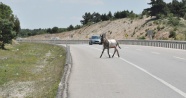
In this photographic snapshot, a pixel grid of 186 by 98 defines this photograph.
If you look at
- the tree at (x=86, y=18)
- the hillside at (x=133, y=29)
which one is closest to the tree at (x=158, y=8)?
the hillside at (x=133, y=29)

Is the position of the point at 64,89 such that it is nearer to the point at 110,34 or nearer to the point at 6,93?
the point at 6,93

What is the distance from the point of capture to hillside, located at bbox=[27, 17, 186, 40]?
8088 centimetres

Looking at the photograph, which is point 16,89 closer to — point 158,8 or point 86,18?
point 158,8

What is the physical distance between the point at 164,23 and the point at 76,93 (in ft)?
267

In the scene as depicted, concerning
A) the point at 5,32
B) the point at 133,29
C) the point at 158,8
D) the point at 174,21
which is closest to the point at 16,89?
the point at 5,32

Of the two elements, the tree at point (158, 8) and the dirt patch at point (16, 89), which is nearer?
the dirt patch at point (16, 89)

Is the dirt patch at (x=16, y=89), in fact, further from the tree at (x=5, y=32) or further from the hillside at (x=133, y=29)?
the hillside at (x=133, y=29)

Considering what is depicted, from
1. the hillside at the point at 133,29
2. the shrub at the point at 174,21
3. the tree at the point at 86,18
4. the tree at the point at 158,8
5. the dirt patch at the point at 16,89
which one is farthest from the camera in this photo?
the tree at the point at 86,18

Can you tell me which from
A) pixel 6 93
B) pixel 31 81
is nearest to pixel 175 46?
pixel 31 81

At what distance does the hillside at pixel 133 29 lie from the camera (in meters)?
80.9

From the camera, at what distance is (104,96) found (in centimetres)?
1091

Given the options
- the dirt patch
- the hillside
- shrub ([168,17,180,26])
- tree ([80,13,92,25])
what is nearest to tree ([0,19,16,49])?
the hillside

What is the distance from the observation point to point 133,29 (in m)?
112

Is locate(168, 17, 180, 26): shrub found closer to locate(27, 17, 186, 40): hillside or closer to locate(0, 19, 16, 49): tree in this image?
locate(27, 17, 186, 40): hillside
